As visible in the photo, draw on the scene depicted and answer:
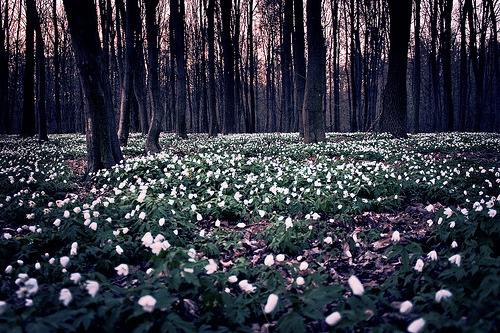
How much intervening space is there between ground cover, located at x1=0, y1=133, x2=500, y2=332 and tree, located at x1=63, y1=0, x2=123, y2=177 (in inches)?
28.8

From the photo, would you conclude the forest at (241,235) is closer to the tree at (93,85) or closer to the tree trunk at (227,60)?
the tree at (93,85)

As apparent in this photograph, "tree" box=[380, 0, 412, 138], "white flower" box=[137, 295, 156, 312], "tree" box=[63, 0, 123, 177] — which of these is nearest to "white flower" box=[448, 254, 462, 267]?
"white flower" box=[137, 295, 156, 312]

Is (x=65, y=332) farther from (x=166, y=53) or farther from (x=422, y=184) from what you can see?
(x=166, y=53)

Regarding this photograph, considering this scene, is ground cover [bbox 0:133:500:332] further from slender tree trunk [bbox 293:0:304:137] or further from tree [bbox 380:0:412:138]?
slender tree trunk [bbox 293:0:304:137]

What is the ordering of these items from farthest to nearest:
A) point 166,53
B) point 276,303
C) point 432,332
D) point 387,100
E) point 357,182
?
point 166,53 < point 387,100 < point 357,182 < point 276,303 < point 432,332

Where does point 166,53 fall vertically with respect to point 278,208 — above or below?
above

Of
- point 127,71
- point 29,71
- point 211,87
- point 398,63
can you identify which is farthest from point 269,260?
point 29,71

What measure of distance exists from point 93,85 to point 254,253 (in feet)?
18.6

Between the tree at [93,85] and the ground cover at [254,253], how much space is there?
73cm

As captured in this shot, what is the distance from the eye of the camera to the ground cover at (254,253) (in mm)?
1561

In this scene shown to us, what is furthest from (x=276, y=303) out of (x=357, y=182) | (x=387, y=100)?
(x=387, y=100)

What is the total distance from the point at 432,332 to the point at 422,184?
449 centimetres

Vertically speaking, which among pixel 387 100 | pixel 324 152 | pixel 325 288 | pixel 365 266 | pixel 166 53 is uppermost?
pixel 166 53

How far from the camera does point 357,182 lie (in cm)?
505
